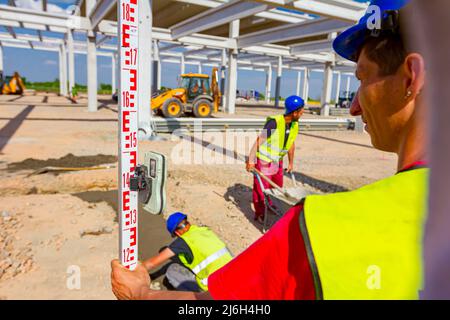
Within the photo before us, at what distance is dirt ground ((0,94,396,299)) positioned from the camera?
10.6ft

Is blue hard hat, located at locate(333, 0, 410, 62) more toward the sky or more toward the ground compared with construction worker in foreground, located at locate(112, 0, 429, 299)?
more toward the sky

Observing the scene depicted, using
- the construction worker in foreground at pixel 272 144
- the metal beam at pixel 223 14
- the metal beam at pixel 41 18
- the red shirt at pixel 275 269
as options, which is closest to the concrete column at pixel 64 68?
the metal beam at pixel 41 18

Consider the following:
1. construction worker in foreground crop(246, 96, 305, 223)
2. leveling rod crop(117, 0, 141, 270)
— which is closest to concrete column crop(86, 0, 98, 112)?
construction worker in foreground crop(246, 96, 305, 223)

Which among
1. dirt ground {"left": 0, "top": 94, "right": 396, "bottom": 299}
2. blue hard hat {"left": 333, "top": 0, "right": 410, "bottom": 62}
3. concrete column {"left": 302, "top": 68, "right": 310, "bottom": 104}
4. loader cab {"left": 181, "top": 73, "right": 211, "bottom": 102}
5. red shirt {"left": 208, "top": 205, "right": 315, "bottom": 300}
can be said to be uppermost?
concrete column {"left": 302, "top": 68, "right": 310, "bottom": 104}

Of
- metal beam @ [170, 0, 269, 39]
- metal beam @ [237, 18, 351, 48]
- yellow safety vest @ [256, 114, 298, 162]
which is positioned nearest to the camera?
yellow safety vest @ [256, 114, 298, 162]

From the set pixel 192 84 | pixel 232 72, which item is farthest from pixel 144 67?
pixel 232 72

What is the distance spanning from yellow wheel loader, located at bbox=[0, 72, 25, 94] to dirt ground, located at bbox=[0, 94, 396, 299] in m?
22.0

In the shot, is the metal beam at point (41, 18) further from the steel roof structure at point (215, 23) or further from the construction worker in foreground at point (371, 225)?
the construction worker in foreground at point (371, 225)

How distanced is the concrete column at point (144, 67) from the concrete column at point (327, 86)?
15.9 m

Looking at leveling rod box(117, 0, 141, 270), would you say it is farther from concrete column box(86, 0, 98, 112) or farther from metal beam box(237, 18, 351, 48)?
concrete column box(86, 0, 98, 112)

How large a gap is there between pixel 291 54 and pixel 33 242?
765 inches

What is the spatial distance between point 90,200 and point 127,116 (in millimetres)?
3876

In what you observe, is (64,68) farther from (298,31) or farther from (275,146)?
(275,146)

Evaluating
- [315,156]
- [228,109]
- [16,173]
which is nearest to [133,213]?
[16,173]
